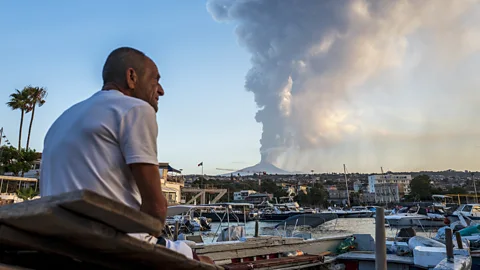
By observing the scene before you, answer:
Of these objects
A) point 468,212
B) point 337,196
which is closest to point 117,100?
point 468,212

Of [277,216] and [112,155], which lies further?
[277,216]

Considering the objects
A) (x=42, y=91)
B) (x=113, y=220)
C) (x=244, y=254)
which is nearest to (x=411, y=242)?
(x=244, y=254)

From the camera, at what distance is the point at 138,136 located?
176cm

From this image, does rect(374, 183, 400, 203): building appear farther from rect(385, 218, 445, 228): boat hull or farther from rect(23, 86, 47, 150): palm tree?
rect(23, 86, 47, 150): palm tree

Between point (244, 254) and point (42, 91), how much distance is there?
53.0 meters

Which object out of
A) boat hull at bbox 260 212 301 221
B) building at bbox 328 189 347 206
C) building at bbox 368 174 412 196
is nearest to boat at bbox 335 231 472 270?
boat hull at bbox 260 212 301 221

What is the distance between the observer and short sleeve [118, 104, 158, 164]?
5.70ft

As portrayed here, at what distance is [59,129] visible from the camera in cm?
194

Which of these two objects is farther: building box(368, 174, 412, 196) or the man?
building box(368, 174, 412, 196)

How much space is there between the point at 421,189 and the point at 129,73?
147m

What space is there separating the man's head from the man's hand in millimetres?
612

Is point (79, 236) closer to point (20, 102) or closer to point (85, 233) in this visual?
point (85, 233)

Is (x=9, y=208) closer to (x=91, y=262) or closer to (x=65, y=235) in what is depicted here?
(x=65, y=235)

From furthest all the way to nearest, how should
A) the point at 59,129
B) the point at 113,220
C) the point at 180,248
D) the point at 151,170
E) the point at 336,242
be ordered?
the point at 336,242, the point at 180,248, the point at 59,129, the point at 151,170, the point at 113,220
